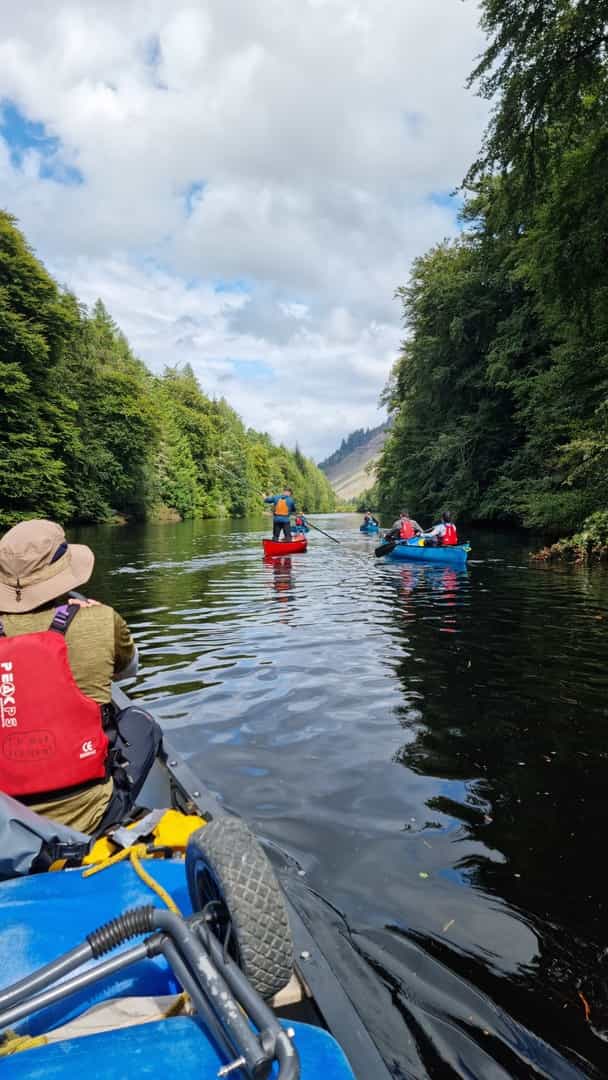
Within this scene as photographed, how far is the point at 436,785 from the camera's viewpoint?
13.9 feet

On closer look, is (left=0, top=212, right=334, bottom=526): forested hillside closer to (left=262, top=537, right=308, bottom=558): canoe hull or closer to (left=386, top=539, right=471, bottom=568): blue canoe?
(left=262, top=537, right=308, bottom=558): canoe hull

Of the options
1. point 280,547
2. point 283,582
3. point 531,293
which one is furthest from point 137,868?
point 531,293

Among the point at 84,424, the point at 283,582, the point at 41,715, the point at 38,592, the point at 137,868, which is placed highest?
the point at 84,424

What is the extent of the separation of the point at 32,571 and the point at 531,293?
29860mm

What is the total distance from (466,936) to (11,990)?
2.06 m

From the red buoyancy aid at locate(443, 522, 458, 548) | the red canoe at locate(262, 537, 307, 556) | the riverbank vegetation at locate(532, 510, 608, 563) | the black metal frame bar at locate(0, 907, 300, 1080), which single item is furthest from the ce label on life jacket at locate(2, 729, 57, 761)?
the red canoe at locate(262, 537, 307, 556)

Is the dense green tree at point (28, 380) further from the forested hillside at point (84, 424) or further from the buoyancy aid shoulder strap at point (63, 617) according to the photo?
the buoyancy aid shoulder strap at point (63, 617)

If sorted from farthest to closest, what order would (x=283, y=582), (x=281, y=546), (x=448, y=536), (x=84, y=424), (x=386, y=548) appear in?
1. (x=84, y=424)
2. (x=281, y=546)
3. (x=386, y=548)
4. (x=448, y=536)
5. (x=283, y=582)

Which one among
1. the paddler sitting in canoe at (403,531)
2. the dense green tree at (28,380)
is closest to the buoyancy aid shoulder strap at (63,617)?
the paddler sitting in canoe at (403,531)

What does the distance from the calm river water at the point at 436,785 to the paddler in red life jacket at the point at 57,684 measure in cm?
129

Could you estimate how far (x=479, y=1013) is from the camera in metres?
2.34

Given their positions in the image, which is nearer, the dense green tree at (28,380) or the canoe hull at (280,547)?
the canoe hull at (280,547)

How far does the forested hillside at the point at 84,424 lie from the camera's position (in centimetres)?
2886

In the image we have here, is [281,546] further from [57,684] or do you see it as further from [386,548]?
[57,684]
